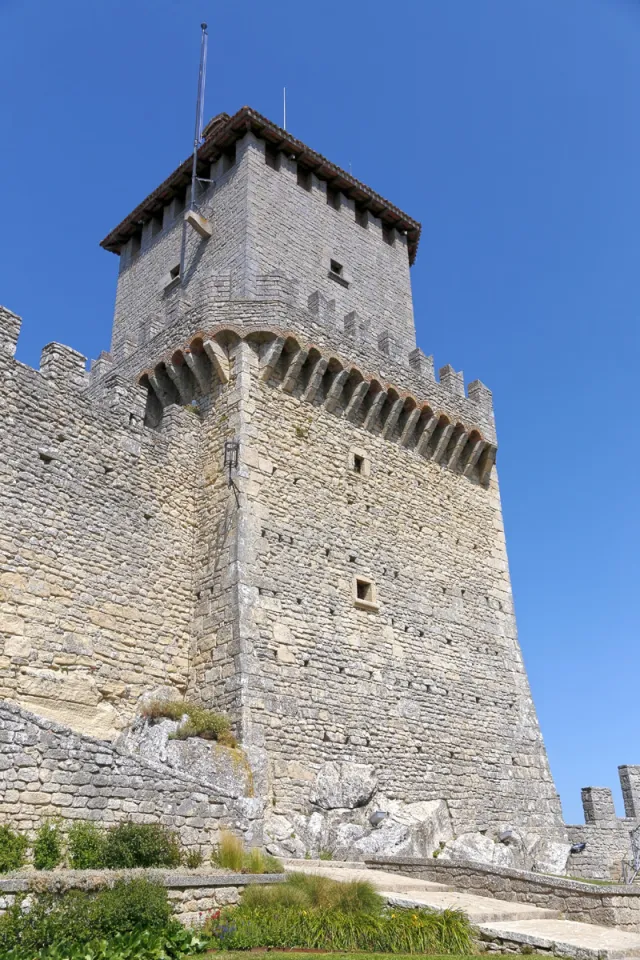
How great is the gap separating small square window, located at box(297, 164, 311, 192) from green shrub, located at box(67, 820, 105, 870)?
15108 millimetres

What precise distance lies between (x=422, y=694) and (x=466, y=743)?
4.31 feet

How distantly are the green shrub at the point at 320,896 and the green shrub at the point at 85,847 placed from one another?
1418 mm

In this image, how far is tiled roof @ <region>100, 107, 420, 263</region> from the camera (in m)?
18.1

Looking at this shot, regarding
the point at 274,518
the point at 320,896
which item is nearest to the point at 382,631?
the point at 274,518

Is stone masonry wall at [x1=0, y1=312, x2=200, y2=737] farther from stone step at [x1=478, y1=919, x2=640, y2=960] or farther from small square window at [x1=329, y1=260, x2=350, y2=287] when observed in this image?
small square window at [x1=329, y1=260, x2=350, y2=287]

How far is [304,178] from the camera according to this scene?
19.2 meters

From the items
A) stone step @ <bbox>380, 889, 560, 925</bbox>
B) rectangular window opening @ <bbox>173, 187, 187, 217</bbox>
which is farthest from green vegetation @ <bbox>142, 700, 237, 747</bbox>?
rectangular window opening @ <bbox>173, 187, 187, 217</bbox>

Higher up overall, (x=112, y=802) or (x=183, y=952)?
(x=112, y=802)

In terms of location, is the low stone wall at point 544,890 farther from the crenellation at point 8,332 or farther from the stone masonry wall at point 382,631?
the crenellation at point 8,332

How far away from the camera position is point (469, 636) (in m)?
16.0

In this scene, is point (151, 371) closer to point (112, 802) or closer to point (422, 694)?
point (422, 694)

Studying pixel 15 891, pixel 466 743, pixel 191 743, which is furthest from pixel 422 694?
pixel 15 891

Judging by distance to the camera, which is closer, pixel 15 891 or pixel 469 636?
pixel 15 891

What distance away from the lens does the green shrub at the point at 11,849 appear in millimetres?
6977
